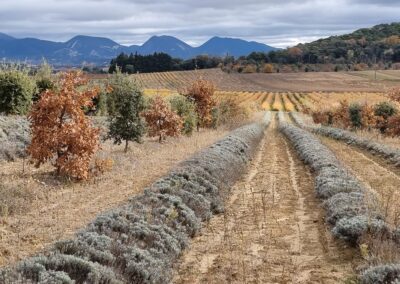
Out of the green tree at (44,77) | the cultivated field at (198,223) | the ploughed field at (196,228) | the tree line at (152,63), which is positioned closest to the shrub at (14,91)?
the green tree at (44,77)

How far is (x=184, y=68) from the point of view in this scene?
14162 cm

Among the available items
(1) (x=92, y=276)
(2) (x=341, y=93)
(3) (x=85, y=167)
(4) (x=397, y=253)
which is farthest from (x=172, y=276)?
(2) (x=341, y=93)

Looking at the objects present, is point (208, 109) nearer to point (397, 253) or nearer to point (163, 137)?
point (163, 137)

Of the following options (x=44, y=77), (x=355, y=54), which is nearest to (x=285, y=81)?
(x=355, y=54)

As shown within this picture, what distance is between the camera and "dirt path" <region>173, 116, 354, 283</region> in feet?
28.4

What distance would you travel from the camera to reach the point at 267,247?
33.5 feet

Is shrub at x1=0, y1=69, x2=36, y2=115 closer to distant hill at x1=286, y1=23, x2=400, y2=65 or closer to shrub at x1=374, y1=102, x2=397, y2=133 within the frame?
shrub at x1=374, y1=102, x2=397, y2=133

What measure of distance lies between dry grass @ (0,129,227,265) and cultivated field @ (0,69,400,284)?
0.03m

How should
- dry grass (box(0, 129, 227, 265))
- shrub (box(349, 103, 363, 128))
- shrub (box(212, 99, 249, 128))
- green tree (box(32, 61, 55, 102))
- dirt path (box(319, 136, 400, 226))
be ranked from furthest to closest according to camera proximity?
1. shrub (box(212, 99, 249, 128))
2. shrub (box(349, 103, 363, 128))
3. green tree (box(32, 61, 55, 102))
4. dirt path (box(319, 136, 400, 226))
5. dry grass (box(0, 129, 227, 265))

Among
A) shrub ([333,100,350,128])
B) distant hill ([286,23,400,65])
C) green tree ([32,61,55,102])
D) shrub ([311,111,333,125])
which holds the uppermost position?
distant hill ([286,23,400,65])

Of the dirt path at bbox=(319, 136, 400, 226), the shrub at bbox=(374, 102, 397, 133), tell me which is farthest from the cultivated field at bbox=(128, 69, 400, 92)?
the dirt path at bbox=(319, 136, 400, 226)

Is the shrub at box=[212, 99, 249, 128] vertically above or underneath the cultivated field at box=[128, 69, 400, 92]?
underneath

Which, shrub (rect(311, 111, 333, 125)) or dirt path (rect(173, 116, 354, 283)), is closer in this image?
dirt path (rect(173, 116, 354, 283))

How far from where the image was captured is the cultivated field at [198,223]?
7906mm
